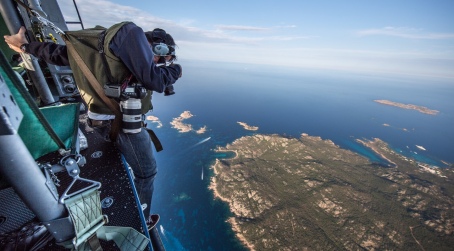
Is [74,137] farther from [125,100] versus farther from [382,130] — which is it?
[382,130]

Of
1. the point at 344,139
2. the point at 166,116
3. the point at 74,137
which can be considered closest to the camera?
the point at 74,137

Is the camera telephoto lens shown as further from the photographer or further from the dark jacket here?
the dark jacket

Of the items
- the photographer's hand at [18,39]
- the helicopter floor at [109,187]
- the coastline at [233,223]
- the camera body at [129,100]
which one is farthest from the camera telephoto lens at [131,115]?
the coastline at [233,223]

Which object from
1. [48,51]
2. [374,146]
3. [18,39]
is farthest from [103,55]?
[374,146]

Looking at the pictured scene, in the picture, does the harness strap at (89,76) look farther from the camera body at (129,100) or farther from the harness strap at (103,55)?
the harness strap at (103,55)

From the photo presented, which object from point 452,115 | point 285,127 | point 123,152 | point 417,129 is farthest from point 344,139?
point 452,115
